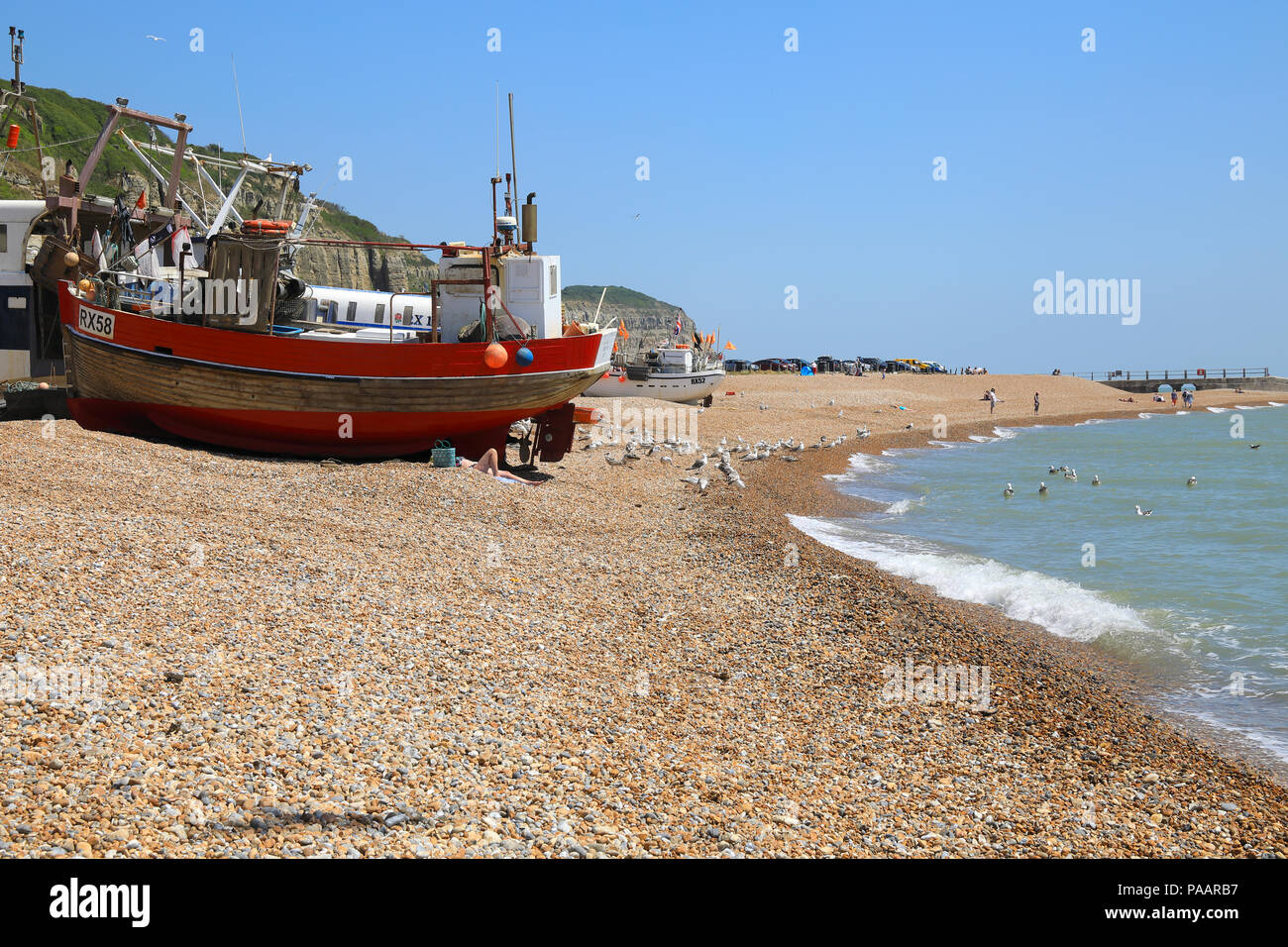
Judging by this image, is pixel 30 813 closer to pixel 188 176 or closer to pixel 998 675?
pixel 998 675

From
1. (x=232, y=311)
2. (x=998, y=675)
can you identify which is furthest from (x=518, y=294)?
(x=998, y=675)

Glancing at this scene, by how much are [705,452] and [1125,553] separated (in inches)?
532

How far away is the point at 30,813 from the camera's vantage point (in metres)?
4.89

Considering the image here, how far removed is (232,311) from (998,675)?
15.1 meters

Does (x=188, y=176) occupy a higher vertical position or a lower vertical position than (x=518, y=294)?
higher

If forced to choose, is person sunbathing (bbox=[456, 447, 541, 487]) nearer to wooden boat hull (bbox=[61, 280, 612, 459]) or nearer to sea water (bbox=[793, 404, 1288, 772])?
wooden boat hull (bbox=[61, 280, 612, 459])

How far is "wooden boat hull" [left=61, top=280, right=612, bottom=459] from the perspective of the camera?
17.7 meters

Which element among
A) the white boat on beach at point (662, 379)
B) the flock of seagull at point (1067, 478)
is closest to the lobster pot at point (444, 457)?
the flock of seagull at point (1067, 478)

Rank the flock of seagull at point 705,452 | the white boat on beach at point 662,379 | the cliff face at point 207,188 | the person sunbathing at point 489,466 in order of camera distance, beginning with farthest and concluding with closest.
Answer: the cliff face at point 207,188, the white boat on beach at point 662,379, the flock of seagull at point 705,452, the person sunbathing at point 489,466

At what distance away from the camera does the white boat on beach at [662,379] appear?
43531mm

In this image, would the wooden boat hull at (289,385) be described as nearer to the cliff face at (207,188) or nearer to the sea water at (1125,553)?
the sea water at (1125,553)

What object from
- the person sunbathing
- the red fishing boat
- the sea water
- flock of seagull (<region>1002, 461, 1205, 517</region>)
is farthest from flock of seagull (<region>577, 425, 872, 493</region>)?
flock of seagull (<region>1002, 461, 1205, 517</region>)

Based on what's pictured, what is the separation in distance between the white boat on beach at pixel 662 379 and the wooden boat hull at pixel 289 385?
943 inches

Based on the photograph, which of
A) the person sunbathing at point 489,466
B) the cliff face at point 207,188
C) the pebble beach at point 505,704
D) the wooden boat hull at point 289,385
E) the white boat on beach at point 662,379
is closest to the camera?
the pebble beach at point 505,704
